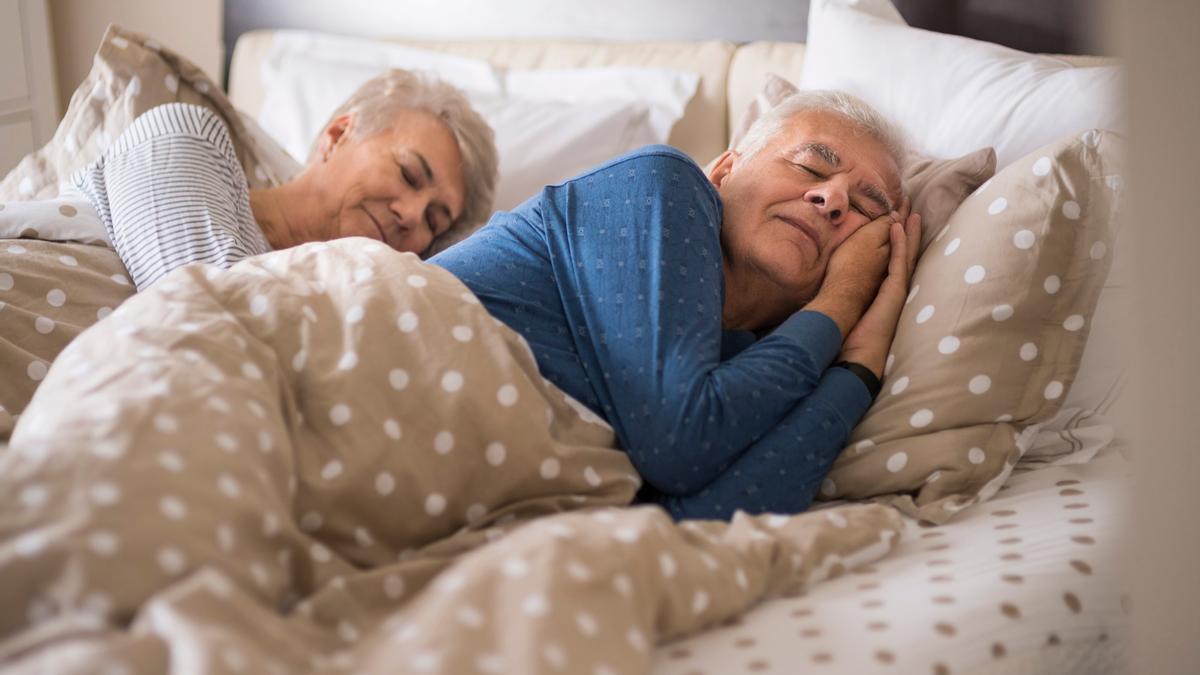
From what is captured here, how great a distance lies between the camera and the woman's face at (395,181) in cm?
209

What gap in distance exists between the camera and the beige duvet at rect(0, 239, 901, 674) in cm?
90

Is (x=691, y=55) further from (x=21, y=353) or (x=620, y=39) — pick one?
(x=21, y=353)

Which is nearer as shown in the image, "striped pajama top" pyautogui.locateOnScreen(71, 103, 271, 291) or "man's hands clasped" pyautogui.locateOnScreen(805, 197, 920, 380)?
"man's hands clasped" pyautogui.locateOnScreen(805, 197, 920, 380)

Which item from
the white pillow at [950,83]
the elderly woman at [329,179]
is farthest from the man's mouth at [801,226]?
the elderly woman at [329,179]

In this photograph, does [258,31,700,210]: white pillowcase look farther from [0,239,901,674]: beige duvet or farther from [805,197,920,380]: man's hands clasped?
[0,239,901,674]: beige duvet

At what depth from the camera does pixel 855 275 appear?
Answer: 5.15ft

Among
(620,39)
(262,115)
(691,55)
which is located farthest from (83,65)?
(691,55)

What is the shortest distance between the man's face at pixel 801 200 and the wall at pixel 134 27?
2.17 metres

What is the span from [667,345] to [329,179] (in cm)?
101

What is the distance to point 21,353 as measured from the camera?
1543mm

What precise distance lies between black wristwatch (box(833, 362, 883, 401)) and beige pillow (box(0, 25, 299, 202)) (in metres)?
1.29

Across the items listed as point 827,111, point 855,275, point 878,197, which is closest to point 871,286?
point 855,275

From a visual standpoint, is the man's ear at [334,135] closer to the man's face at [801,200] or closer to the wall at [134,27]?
the man's face at [801,200]

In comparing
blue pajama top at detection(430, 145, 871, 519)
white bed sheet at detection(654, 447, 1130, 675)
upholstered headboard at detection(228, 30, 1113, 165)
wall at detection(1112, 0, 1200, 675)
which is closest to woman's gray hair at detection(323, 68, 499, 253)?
upholstered headboard at detection(228, 30, 1113, 165)
